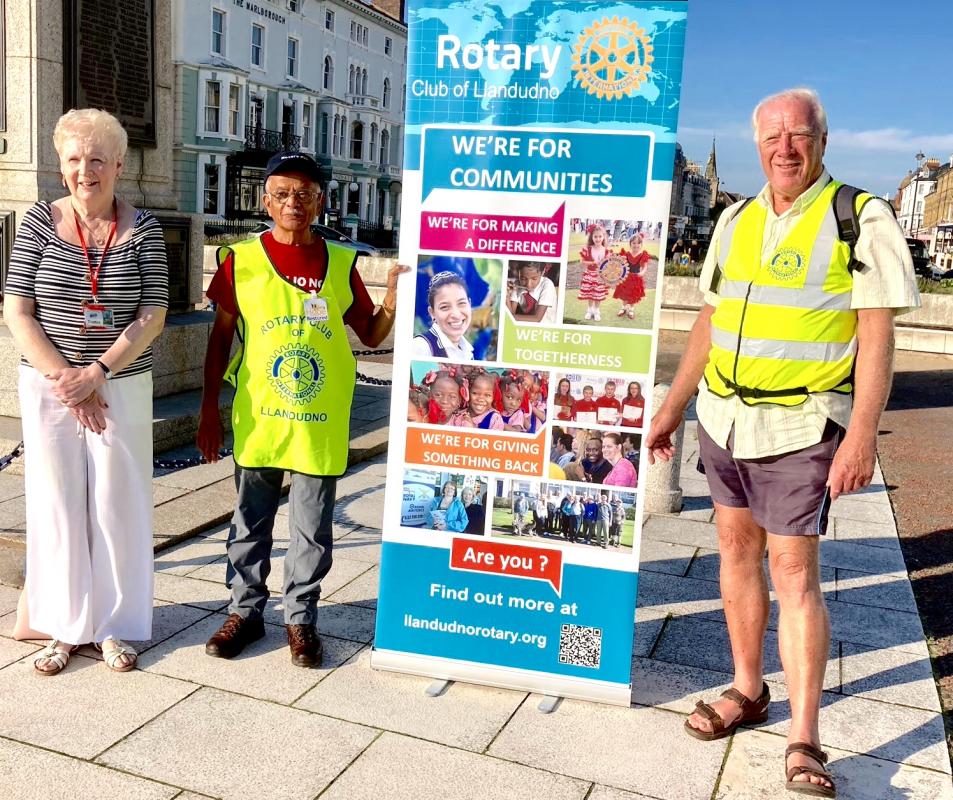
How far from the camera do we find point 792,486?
3.20m

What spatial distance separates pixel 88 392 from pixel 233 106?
4247cm

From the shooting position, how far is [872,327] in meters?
3.05

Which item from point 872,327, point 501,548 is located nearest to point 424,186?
point 501,548

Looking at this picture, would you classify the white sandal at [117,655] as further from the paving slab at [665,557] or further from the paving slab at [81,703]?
the paving slab at [665,557]

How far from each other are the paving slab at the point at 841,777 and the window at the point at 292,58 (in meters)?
48.9

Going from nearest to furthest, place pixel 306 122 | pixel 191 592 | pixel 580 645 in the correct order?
pixel 580 645
pixel 191 592
pixel 306 122

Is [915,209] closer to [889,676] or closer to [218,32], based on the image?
[218,32]

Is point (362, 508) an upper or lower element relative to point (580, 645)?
lower

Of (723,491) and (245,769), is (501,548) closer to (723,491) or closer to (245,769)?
(723,491)

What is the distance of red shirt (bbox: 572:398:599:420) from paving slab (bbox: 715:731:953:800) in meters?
1.29

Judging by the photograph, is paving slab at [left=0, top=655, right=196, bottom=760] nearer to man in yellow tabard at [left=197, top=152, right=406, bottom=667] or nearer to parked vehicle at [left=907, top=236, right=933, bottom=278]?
man in yellow tabard at [left=197, top=152, right=406, bottom=667]

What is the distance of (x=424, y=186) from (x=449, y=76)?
40 centimetres

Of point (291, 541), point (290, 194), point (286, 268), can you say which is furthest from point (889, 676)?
point (290, 194)

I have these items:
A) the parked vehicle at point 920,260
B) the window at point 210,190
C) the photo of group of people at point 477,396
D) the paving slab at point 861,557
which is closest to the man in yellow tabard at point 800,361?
the photo of group of people at point 477,396
